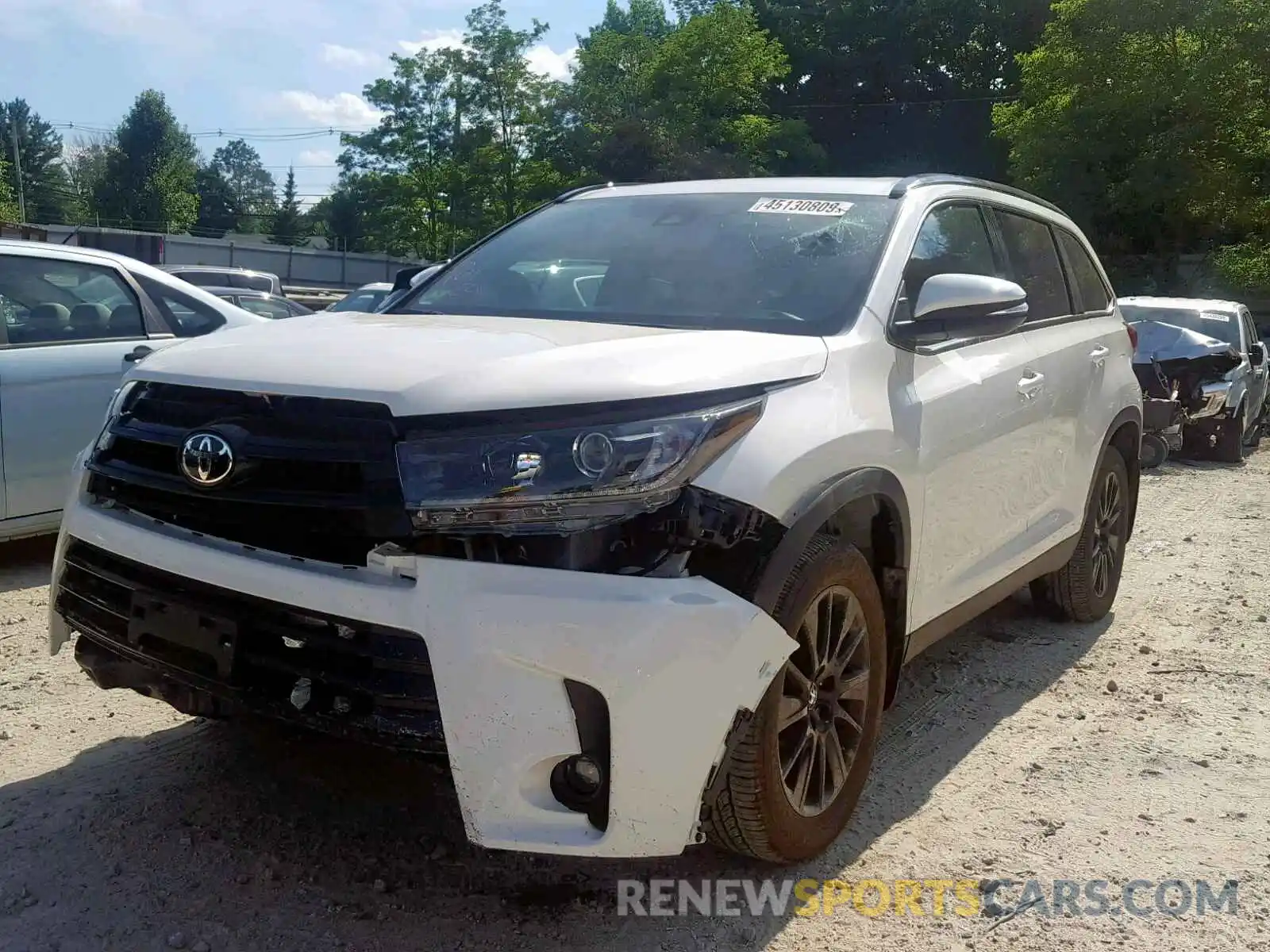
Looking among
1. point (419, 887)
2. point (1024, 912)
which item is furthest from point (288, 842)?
point (1024, 912)

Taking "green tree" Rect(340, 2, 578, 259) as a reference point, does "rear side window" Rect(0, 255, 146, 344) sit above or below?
below

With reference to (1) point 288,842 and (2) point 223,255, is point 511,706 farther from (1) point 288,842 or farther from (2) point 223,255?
(2) point 223,255

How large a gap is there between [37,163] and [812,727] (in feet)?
349

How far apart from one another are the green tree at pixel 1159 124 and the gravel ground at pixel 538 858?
25.0 m

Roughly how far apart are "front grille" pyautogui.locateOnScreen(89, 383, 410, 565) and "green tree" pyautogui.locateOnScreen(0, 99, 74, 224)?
87982 millimetres

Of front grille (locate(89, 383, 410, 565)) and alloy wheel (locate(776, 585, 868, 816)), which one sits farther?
alloy wheel (locate(776, 585, 868, 816))

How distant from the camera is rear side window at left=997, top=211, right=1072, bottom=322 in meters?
4.46

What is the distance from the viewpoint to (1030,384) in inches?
161

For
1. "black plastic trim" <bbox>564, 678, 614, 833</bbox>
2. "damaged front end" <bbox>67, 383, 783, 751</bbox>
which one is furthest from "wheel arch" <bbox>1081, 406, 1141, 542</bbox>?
"black plastic trim" <bbox>564, 678, 614, 833</bbox>

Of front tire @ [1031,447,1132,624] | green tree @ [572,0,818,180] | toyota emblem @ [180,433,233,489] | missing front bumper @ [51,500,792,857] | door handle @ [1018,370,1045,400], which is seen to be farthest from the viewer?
green tree @ [572,0,818,180]

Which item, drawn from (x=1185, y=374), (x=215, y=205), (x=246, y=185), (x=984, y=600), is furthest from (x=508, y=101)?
(x=246, y=185)

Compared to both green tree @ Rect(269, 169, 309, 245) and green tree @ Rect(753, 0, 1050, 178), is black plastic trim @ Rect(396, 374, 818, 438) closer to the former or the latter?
green tree @ Rect(753, 0, 1050, 178)

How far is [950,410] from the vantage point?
350 centimetres

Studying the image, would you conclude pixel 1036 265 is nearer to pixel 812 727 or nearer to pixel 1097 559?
pixel 1097 559
